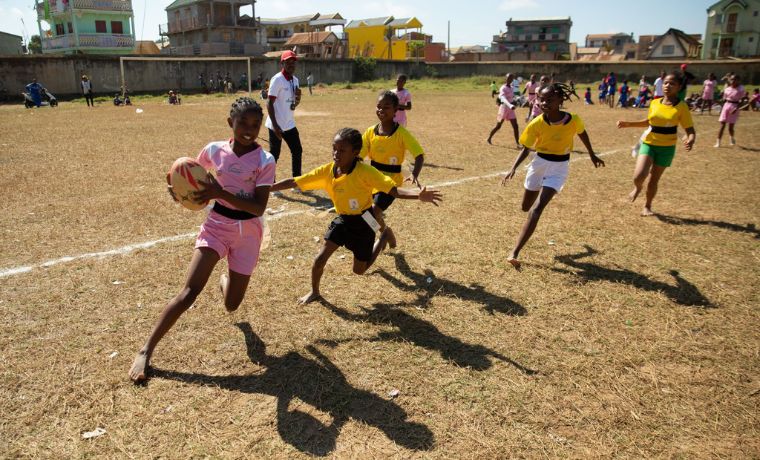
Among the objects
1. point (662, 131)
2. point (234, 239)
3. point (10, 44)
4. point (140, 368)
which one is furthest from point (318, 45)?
point (140, 368)

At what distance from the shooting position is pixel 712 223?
799 centimetres

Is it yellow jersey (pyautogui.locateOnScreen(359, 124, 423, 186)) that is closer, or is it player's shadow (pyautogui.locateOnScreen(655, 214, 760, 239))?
yellow jersey (pyautogui.locateOnScreen(359, 124, 423, 186))

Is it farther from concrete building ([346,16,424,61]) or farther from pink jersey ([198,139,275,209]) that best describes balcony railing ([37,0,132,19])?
pink jersey ([198,139,275,209])

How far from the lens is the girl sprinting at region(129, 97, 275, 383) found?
3.80m

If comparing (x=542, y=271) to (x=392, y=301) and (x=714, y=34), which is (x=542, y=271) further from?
(x=714, y=34)

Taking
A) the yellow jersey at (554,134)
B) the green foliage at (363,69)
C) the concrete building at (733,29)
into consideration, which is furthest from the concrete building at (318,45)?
the yellow jersey at (554,134)

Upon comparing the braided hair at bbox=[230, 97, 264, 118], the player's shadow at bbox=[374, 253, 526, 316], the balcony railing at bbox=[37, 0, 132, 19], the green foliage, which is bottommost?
the player's shadow at bbox=[374, 253, 526, 316]

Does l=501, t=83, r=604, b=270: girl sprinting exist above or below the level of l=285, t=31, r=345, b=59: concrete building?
below

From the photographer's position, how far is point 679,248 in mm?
6902

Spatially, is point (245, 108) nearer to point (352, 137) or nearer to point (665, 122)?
point (352, 137)

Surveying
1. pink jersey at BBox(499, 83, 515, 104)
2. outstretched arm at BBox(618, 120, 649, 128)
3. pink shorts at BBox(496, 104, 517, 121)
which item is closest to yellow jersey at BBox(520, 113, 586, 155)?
outstretched arm at BBox(618, 120, 649, 128)

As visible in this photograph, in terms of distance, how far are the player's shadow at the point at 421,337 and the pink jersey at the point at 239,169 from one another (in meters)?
1.44

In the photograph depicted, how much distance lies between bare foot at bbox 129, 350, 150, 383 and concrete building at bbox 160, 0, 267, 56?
194ft

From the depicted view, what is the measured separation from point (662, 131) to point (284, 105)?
20.3ft
